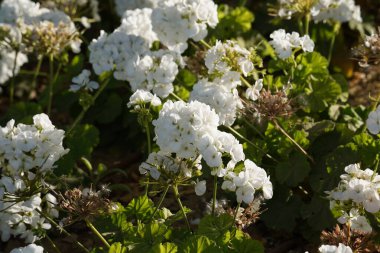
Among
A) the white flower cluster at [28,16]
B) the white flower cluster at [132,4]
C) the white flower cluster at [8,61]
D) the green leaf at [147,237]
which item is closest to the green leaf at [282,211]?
the green leaf at [147,237]

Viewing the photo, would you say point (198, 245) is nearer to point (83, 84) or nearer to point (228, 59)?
point (228, 59)

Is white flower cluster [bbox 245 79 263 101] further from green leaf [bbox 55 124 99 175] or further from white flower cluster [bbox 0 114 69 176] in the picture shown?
green leaf [bbox 55 124 99 175]

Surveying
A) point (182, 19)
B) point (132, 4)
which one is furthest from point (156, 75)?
point (132, 4)

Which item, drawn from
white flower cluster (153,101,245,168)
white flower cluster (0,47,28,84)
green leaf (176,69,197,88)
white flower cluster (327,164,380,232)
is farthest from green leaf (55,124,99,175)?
white flower cluster (327,164,380,232)

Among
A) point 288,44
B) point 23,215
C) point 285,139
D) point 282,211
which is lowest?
point 282,211

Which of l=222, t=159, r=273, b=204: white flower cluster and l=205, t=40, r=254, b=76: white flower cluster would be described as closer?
l=222, t=159, r=273, b=204: white flower cluster

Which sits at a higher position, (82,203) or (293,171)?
(82,203)

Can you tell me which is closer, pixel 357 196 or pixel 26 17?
pixel 357 196

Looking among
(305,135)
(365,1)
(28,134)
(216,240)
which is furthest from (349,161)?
(365,1)
